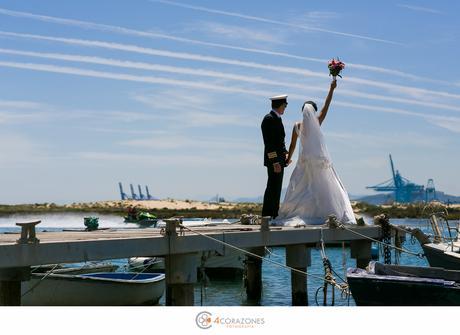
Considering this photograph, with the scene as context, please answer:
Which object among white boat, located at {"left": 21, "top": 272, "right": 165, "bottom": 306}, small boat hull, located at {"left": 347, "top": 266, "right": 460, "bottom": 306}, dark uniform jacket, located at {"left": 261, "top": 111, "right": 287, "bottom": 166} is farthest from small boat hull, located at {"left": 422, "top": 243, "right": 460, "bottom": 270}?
white boat, located at {"left": 21, "top": 272, "right": 165, "bottom": 306}

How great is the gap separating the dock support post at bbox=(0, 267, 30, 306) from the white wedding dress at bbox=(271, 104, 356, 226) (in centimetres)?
752

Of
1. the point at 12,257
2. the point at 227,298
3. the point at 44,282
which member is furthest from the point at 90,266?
the point at 12,257

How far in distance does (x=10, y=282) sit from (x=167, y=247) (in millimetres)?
2508

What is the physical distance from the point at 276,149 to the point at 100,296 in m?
5.08

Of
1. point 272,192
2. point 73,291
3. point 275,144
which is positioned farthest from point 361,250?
point 73,291

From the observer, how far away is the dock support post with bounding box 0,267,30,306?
37.9ft

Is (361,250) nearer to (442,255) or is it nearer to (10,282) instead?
(442,255)

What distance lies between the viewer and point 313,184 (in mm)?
17625

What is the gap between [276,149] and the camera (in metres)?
16.2

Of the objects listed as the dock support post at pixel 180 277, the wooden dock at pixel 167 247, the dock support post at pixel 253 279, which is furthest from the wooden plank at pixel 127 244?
the dock support post at pixel 253 279

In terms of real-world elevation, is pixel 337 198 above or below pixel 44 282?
above
